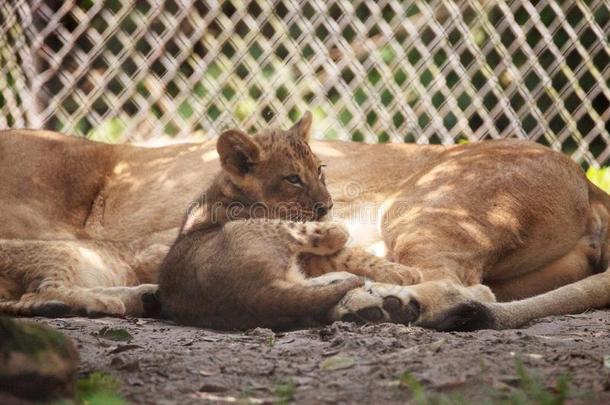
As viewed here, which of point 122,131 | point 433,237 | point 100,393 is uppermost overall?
point 122,131

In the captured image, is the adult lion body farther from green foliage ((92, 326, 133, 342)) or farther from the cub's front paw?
green foliage ((92, 326, 133, 342))

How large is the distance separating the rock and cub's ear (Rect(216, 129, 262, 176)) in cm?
165

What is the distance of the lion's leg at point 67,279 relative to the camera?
398 centimetres

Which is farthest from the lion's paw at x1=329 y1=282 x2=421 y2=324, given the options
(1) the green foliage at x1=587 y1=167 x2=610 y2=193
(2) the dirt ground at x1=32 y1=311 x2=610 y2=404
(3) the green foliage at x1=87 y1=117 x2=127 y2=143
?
(3) the green foliage at x1=87 y1=117 x2=127 y2=143

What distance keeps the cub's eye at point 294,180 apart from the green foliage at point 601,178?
7.19ft

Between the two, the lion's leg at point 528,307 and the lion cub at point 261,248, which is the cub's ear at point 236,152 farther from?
the lion's leg at point 528,307

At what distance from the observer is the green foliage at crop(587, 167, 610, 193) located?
19.0 ft

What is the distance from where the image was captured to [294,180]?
4.06 metres

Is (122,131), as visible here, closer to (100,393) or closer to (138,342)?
(138,342)

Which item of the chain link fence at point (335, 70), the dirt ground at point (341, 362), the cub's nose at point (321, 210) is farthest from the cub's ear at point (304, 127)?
the chain link fence at point (335, 70)

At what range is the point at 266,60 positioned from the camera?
672 cm

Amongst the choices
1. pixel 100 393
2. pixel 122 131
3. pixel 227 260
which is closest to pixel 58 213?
pixel 227 260

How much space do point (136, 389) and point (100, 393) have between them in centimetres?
15

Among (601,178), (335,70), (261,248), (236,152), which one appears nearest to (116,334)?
(261,248)
